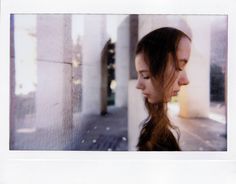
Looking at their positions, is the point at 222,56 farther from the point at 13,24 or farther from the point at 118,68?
the point at 13,24

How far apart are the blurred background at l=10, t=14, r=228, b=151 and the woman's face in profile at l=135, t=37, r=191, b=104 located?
37 mm

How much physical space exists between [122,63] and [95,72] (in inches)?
7.4

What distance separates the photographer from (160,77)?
7.09ft

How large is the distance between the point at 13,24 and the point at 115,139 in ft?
3.33

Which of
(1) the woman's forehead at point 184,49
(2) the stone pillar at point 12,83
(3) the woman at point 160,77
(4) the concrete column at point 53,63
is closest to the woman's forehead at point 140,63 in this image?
(3) the woman at point 160,77

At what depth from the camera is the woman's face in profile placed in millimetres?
2154

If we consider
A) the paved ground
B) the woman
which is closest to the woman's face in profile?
the woman

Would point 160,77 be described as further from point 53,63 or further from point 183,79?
point 53,63

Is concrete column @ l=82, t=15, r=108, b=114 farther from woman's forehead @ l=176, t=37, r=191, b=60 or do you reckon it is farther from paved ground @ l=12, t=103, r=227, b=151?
woman's forehead @ l=176, t=37, r=191, b=60
